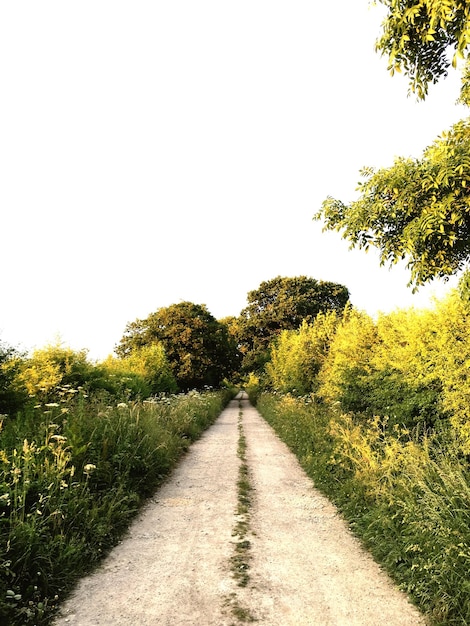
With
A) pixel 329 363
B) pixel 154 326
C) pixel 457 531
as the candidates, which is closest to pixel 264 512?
pixel 457 531

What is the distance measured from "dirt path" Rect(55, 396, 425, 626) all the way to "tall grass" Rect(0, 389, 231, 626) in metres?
0.30

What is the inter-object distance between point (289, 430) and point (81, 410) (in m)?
8.82

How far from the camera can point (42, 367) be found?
13188mm

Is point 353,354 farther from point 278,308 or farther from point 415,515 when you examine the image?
point 278,308

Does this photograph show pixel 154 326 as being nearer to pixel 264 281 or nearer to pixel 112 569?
pixel 264 281

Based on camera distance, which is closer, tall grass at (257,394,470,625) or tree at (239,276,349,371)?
tall grass at (257,394,470,625)

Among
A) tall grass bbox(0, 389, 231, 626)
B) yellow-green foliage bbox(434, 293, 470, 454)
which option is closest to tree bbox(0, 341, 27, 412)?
tall grass bbox(0, 389, 231, 626)

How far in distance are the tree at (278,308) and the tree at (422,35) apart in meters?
33.7

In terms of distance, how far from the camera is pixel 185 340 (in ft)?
117

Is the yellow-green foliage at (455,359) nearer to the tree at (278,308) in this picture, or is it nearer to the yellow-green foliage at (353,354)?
the yellow-green foliage at (353,354)

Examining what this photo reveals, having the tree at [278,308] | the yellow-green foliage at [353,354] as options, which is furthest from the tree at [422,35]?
the tree at [278,308]

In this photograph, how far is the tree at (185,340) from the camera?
3553 cm

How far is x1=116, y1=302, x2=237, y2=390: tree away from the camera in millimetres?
35531

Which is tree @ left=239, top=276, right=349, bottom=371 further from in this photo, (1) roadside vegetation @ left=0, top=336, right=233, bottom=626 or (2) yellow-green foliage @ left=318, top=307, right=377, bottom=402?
(1) roadside vegetation @ left=0, top=336, right=233, bottom=626
